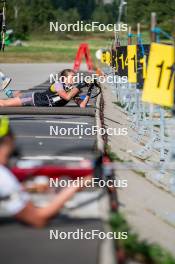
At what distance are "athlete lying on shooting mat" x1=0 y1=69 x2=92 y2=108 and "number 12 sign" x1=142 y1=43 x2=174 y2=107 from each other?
25.3 ft

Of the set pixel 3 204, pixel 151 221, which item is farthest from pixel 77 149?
pixel 151 221

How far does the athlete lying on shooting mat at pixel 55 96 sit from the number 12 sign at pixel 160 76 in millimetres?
7723

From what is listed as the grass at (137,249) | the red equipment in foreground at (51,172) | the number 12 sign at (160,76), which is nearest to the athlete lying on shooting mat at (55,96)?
the number 12 sign at (160,76)

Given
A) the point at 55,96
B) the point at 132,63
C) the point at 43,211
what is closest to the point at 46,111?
the point at 55,96

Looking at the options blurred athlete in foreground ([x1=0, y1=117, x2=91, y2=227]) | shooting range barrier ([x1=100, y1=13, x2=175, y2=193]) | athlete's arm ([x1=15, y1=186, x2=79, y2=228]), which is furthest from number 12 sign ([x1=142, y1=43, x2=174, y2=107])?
blurred athlete in foreground ([x1=0, y1=117, x2=91, y2=227])

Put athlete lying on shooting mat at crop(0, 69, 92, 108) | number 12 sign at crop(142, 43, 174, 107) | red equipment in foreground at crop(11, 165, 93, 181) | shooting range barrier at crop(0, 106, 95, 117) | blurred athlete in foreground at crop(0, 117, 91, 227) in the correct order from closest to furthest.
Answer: blurred athlete in foreground at crop(0, 117, 91, 227), red equipment in foreground at crop(11, 165, 93, 181), number 12 sign at crop(142, 43, 174, 107), shooting range barrier at crop(0, 106, 95, 117), athlete lying on shooting mat at crop(0, 69, 92, 108)

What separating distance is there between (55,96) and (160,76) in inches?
350

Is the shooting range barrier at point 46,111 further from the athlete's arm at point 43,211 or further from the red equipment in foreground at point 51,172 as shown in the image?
the athlete's arm at point 43,211

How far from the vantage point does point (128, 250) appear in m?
7.55

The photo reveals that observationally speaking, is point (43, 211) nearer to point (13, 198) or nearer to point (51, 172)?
point (13, 198)

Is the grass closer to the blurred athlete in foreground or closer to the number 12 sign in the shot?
the blurred athlete in foreground

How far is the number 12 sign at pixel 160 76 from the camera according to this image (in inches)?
395

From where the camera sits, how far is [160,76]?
33.7 feet

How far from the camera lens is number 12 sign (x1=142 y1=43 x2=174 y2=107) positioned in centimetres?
1002
